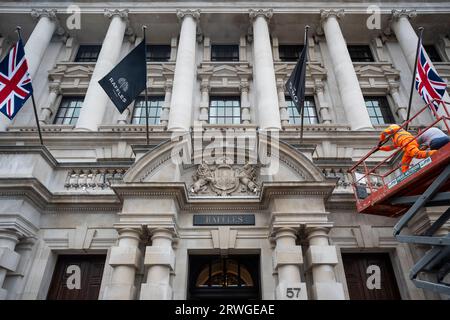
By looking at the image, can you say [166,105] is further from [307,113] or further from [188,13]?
[307,113]

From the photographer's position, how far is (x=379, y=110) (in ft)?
56.8

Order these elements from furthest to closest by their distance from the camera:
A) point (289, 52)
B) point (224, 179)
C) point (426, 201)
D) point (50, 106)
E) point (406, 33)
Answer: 1. point (289, 52)
2. point (406, 33)
3. point (50, 106)
4. point (224, 179)
5. point (426, 201)

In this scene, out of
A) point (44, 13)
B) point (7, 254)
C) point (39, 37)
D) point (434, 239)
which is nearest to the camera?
point (434, 239)

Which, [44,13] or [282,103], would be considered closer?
[282,103]

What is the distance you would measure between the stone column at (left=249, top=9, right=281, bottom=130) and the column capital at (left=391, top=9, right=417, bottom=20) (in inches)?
326

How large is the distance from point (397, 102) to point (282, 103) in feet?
21.7

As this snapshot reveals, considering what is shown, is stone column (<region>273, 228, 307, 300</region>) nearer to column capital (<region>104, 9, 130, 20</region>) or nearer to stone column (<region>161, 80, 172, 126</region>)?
stone column (<region>161, 80, 172, 126</region>)

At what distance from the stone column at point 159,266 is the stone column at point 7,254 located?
3.83 m

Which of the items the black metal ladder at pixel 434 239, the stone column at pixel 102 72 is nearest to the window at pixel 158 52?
the stone column at pixel 102 72

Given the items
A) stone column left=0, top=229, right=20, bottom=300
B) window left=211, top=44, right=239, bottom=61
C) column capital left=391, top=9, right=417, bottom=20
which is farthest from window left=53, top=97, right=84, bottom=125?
column capital left=391, top=9, right=417, bottom=20

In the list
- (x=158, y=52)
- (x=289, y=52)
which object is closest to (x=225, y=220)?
(x=289, y=52)

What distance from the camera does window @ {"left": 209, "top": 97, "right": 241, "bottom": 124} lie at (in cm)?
1655
